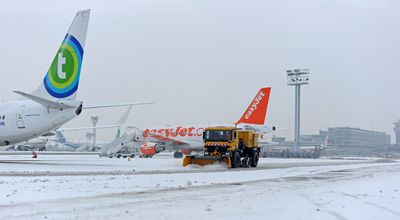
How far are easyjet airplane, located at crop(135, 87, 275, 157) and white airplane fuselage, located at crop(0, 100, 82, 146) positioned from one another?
22.5 m

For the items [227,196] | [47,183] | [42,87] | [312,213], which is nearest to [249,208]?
[312,213]

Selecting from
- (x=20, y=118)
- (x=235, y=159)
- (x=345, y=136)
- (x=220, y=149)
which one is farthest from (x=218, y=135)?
(x=345, y=136)

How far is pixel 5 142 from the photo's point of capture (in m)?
32.6

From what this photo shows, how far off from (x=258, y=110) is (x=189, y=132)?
8267 mm

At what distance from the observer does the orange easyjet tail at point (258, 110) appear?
50.3m

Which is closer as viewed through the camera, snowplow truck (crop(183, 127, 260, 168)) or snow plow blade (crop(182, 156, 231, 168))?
snow plow blade (crop(182, 156, 231, 168))

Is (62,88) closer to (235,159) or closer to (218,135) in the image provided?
(218,135)

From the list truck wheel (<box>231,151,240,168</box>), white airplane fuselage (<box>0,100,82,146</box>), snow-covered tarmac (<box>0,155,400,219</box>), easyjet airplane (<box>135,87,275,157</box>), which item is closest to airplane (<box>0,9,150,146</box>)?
white airplane fuselage (<box>0,100,82,146</box>)

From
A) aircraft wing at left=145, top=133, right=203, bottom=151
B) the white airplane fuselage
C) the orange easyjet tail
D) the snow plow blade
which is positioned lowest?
Result: the snow plow blade

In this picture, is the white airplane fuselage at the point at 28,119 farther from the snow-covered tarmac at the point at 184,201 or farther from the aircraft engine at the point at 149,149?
the aircraft engine at the point at 149,149

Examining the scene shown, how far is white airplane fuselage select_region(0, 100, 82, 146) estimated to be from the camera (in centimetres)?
2962

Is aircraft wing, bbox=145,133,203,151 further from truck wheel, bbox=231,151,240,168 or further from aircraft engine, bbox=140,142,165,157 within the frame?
truck wheel, bbox=231,151,240,168

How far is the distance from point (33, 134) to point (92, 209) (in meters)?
22.4

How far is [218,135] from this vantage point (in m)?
31.2
